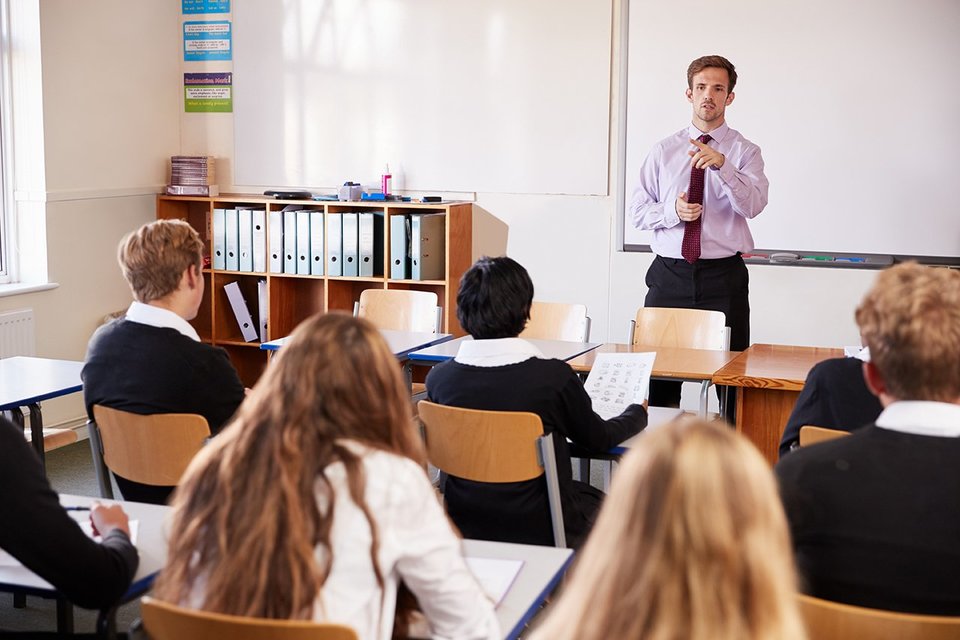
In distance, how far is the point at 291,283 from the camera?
258 inches

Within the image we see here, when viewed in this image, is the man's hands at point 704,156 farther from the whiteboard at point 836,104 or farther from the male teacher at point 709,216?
the whiteboard at point 836,104

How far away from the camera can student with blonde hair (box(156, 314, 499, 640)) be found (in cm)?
151

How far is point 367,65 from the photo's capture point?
6.31 meters

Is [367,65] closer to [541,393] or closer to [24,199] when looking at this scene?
[24,199]

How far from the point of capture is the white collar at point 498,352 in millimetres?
2906

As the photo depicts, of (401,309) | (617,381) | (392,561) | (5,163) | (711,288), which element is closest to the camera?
(392,561)

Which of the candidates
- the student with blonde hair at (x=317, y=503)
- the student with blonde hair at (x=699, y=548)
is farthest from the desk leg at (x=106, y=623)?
the student with blonde hair at (x=699, y=548)

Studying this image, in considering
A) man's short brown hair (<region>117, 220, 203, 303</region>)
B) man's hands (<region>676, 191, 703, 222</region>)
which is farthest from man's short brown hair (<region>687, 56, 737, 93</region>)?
man's short brown hair (<region>117, 220, 203, 303</region>)

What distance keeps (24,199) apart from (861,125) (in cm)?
427

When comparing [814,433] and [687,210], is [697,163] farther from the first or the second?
[814,433]

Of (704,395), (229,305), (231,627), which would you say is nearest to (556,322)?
(704,395)

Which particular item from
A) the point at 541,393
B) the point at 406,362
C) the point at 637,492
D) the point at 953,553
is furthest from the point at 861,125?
the point at 637,492

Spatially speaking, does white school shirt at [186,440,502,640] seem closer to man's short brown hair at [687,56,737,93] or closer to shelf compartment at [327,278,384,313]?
man's short brown hair at [687,56,737,93]

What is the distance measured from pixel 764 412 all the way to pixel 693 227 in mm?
1259
